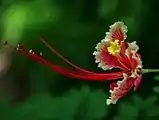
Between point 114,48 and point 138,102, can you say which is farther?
point 138,102

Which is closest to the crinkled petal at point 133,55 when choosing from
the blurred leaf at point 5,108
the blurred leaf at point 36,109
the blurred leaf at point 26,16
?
the blurred leaf at point 36,109

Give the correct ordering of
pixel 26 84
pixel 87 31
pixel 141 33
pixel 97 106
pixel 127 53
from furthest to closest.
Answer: pixel 26 84, pixel 87 31, pixel 141 33, pixel 97 106, pixel 127 53

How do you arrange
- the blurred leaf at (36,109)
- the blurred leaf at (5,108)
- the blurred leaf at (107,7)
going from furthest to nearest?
1. the blurred leaf at (107,7)
2. the blurred leaf at (5,108)
3. the blurred leaf at (36,109)

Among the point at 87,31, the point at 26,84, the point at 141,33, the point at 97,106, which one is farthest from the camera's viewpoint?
the point at 26,84

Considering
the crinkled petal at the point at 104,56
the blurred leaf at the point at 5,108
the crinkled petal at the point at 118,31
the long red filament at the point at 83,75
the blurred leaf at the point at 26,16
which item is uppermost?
the blurred leaf at the point at 26,16

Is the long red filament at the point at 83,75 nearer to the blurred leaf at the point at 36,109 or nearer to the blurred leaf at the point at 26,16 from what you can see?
the blurred leaf at the point at 36,109

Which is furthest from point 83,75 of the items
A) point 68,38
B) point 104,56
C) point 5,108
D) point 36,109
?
point 68,38

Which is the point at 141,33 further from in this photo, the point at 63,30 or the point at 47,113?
the point at 47,113

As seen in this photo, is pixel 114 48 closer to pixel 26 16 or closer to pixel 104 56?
pixel 104 56

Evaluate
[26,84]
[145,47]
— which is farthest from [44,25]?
[26,84]
